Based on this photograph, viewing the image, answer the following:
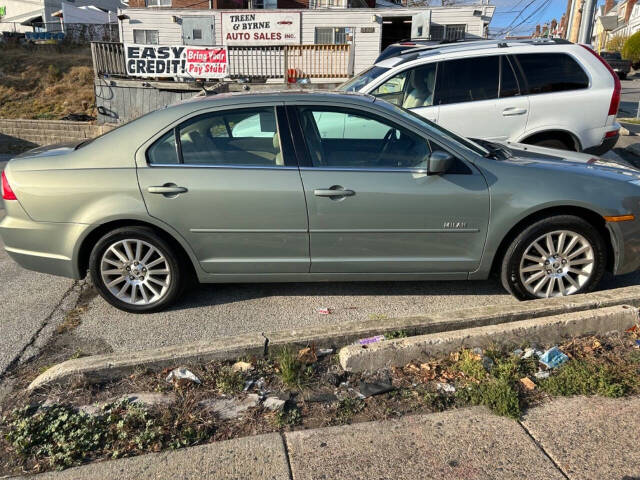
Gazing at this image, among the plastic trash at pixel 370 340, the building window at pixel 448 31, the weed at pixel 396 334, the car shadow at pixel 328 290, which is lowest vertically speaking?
the car shadow at pixel 328 290

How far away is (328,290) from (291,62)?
515 inches

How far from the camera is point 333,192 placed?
377cm

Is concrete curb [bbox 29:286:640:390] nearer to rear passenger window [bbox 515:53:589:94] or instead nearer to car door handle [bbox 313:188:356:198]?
car door handle [bbox 313:188:356:198]

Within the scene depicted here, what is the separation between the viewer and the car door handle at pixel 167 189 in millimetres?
3812

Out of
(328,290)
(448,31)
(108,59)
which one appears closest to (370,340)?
(328,290)

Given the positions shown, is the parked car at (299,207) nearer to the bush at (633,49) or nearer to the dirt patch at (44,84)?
the dirt patch at (44,84)

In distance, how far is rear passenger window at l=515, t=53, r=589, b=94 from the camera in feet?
20.8

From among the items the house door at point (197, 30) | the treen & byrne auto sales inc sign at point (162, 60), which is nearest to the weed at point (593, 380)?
the treen & byrne auto sales inc sign at point (162, 60)

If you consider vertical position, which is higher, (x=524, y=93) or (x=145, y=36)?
(x=145, y=36)

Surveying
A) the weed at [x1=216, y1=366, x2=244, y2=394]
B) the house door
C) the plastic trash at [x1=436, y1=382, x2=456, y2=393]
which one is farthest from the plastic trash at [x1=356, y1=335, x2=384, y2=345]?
the house door

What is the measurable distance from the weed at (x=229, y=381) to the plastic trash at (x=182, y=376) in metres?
0.13

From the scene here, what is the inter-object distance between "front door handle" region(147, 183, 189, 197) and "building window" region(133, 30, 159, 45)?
2102 centimetres

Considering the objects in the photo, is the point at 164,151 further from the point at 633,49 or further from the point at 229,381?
the point at 633,49

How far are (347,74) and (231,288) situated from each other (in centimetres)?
1297
